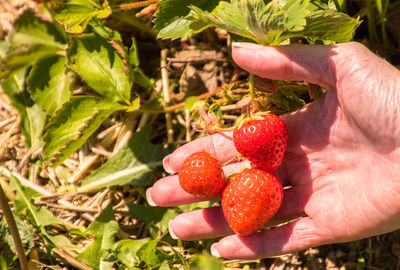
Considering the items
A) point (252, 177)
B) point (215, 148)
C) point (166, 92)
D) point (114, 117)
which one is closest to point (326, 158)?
point (252, 177)

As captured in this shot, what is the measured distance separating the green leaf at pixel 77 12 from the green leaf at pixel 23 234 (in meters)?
1.03

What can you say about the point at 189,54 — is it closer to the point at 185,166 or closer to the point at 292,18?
the point at 185,166

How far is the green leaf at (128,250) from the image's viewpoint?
2137 millimetres

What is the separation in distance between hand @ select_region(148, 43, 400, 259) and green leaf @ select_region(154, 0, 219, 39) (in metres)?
0.27

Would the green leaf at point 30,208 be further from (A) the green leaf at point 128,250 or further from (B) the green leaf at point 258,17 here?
(B) the green leaf at point 258,17

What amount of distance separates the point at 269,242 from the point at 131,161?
0.86m

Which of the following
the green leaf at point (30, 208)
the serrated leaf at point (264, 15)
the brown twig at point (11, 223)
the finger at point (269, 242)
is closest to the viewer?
the serrated leaf at point (264, 15)

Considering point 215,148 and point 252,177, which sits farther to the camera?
point 215,148

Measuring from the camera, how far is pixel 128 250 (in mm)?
2162

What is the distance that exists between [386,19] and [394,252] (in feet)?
3.84

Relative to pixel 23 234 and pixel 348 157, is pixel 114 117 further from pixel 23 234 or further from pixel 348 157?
pixel 348 157

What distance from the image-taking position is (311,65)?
1689mm

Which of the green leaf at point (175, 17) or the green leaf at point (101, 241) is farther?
the green leaf at point (101, 241)

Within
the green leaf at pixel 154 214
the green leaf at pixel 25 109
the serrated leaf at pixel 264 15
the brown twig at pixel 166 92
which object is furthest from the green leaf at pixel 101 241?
the serrated leaf at pixel 264 15
